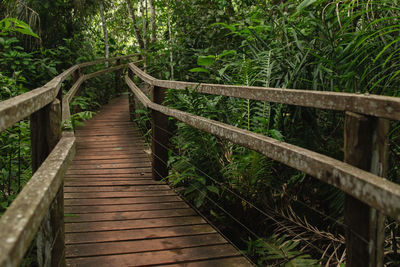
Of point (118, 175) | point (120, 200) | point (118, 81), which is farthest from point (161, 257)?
point (118, 81)

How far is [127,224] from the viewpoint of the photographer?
10.0ft

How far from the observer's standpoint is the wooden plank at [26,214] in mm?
826

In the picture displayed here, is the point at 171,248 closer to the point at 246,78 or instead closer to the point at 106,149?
the point at 246,78

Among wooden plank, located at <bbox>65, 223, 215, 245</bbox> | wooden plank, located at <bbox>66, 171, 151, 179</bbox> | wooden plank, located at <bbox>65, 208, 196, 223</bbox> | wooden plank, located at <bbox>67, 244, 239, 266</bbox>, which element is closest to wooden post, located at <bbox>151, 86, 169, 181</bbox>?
wooden plank, located at <bbox>66, 171, 151, 179</bbox>

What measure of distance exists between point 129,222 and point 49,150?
1197 millimetres

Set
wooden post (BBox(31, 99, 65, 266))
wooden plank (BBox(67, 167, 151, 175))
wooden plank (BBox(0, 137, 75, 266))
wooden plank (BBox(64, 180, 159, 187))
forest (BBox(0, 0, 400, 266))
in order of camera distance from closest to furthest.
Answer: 1. wooden plank (BBox(0, 137, 75, 266))
2. wooden post (BBox(31, 99, 65, 266))
3. forest (BBox(0, 0, 400, 266))
4. wooden plank (BBox(64, 180, 159, 187))
5. wooden plank (BBox(67, 167, 151, 175))

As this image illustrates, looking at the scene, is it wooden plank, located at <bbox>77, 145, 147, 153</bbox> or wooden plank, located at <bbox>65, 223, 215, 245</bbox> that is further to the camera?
wooden plank, located at <bbox>77, 145, 147, 153</bbox>

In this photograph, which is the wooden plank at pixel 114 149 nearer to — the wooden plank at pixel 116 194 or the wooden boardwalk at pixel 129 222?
the wooden boardwalk at pixel 129 222

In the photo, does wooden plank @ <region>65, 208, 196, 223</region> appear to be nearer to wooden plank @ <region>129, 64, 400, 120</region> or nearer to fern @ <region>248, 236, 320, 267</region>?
fern @ <region>248, 236, 320, 267</region>

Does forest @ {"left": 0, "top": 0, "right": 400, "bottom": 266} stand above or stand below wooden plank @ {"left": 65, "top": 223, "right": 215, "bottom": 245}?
above

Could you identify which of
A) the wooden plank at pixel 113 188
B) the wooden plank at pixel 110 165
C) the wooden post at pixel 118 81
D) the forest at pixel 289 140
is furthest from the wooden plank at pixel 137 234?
the wooden post at pixel 118 81

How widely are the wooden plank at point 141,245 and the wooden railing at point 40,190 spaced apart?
0.41 meters

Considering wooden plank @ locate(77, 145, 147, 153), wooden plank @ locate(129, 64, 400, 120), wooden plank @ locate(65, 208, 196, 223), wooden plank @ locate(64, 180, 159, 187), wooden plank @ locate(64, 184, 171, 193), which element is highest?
wooden plank @ locate(129, 64, 400, 120)

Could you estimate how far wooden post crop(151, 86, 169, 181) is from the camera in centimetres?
414
